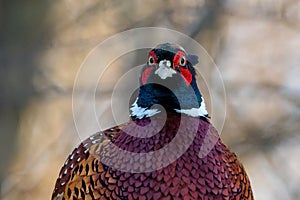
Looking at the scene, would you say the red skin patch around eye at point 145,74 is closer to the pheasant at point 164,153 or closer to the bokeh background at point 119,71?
the pheasant at point 164,153

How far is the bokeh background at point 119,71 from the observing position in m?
4.20

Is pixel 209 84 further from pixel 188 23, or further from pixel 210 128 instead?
pixel 210 128

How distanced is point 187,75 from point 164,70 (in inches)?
4.7

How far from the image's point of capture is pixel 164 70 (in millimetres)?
2391

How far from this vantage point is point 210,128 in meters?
2.52

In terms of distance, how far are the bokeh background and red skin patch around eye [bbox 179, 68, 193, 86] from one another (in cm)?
163

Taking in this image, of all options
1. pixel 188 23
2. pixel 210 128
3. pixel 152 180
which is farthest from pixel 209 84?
pixel 152 180

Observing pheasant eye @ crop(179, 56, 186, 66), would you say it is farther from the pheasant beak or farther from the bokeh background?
the bokeh background

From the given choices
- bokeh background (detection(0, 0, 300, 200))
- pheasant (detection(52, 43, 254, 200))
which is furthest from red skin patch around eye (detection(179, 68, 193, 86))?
Answer: bokeh background (detection(0, 0, 300, 200))

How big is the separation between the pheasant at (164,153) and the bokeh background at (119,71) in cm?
166

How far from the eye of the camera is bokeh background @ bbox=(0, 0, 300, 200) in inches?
165

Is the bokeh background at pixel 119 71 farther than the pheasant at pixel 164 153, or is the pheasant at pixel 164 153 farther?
the bokeh background at pixel 119 71

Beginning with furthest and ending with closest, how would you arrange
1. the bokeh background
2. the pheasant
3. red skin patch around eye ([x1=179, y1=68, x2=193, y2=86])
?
1. the bokeh background
2. red skin patch around eye ([x1=179, y1=68, x2=193, y2=86])
3. the pheasant

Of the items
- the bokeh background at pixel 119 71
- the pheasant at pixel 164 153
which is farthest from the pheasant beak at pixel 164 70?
the bokeh background at pixel 119 71
